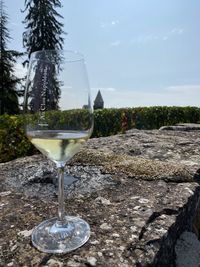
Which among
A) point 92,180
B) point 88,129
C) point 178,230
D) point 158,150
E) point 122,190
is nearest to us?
point 88,129

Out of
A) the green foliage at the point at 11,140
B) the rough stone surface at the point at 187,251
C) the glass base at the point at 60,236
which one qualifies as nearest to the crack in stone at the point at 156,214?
the rough stone surface at the point at 187,251

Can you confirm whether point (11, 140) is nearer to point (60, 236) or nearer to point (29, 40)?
point (60, 236)

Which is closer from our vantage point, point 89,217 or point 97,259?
point 97,259

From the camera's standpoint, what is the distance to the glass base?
145 cm

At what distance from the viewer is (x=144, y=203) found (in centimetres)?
193

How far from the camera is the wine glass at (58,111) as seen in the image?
1464mm

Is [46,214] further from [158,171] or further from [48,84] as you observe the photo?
[158,171]

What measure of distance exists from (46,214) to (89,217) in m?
0.23

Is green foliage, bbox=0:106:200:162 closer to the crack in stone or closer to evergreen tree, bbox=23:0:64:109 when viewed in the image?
the crack in stone

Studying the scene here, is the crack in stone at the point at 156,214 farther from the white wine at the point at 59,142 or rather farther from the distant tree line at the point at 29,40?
the distant tree line at the point at 29,40

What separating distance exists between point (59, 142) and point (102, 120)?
11941 millimetres

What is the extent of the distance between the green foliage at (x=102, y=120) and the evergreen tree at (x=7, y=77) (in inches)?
Answer: 678

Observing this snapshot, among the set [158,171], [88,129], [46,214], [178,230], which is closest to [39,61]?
[88,129]

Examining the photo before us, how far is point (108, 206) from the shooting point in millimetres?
1896
